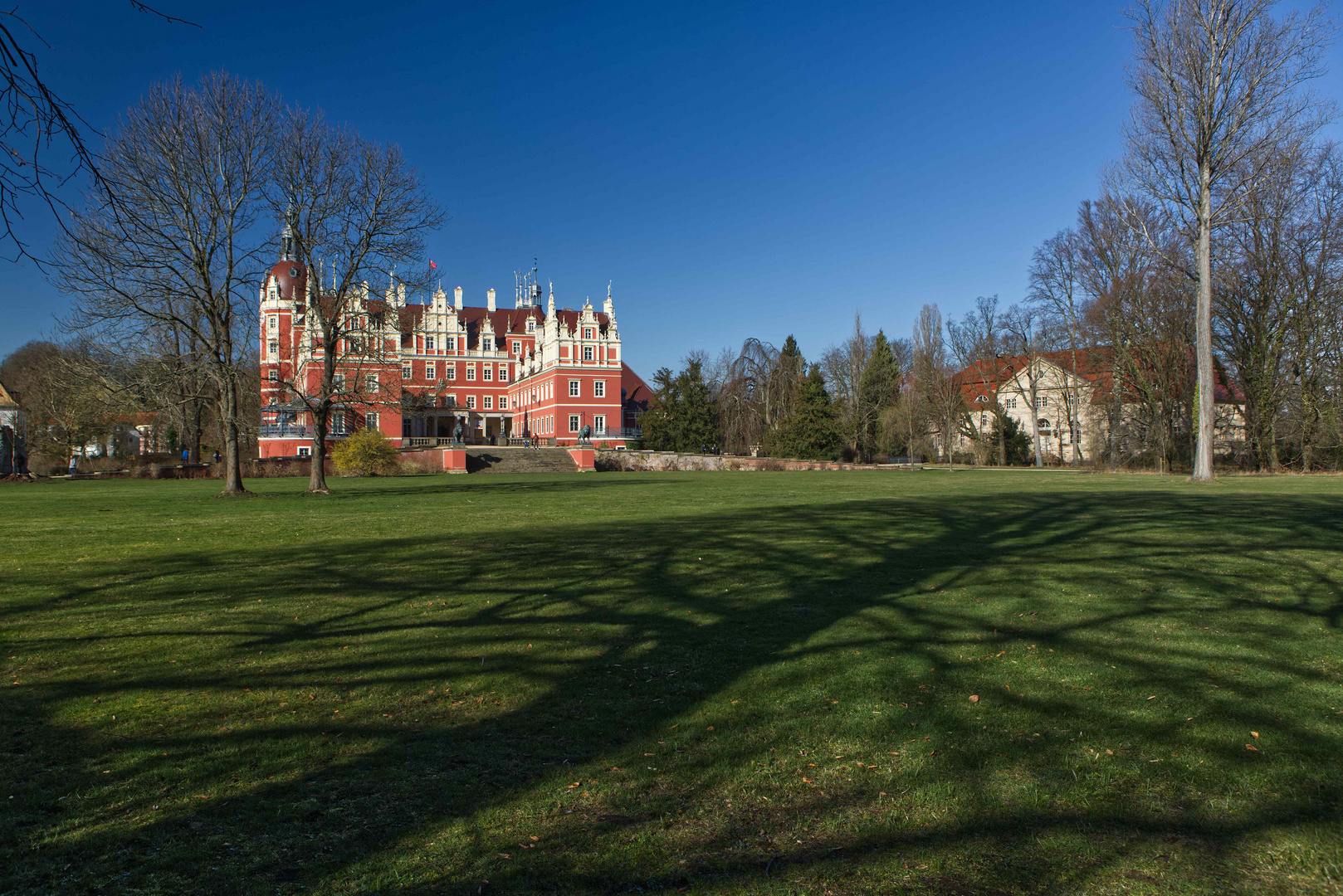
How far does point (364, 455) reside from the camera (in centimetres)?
4059

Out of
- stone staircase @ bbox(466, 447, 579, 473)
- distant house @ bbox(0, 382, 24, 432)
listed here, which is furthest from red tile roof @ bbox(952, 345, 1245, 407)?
distant house @ bbox(0, 382, 24, 432)

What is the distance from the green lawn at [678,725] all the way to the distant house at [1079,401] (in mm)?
39133

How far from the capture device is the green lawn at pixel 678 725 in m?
2.91

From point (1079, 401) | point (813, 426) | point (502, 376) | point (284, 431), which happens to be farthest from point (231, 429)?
point (502, 376)

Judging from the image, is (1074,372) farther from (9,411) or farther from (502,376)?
(9,411)

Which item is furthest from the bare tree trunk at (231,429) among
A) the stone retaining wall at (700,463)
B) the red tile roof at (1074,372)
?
the red tile roof at (1074,372)

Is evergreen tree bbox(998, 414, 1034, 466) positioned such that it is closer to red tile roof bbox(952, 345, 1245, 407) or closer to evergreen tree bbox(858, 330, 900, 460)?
red tile roof bbox(952, 345, 1245, 407)

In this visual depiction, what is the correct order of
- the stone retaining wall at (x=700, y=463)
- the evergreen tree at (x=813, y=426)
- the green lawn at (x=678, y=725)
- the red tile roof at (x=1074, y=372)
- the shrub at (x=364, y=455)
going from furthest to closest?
the evergreen tree at (x=813, y=426), the stone retaining wall at (x=700, y=463), the red tile roof at (x=1074, y=372), the shrub at (x=364, y=455), the green lawn at (x=678, y=725)

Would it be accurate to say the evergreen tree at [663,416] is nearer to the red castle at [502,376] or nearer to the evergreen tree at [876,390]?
the red castle at [502,376]

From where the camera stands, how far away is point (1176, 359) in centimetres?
4053

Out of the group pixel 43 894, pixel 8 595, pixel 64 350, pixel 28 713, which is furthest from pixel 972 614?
pixel 64 350

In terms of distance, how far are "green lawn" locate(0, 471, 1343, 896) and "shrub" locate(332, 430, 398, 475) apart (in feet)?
106

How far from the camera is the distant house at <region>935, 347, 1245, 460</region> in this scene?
42219 mm

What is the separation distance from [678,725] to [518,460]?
47.9m
